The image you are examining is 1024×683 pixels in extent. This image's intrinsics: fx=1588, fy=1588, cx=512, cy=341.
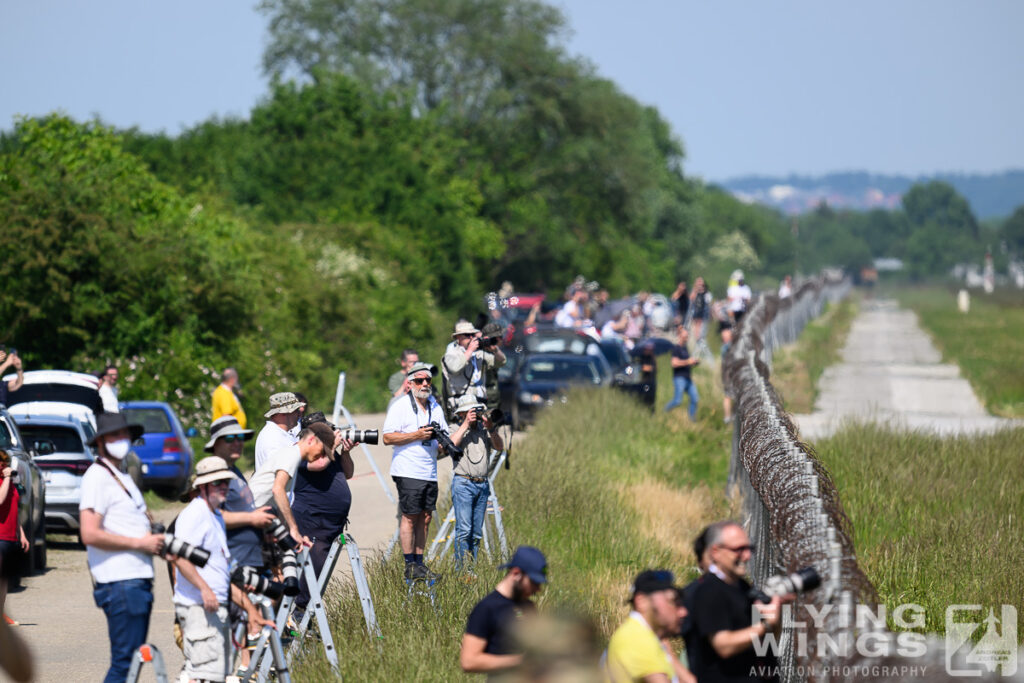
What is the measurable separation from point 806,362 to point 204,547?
33.8m

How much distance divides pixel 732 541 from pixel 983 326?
63376mm

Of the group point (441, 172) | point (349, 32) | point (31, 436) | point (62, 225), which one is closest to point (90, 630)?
point (31, 436)

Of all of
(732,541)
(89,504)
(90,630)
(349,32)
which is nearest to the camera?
(732,541)

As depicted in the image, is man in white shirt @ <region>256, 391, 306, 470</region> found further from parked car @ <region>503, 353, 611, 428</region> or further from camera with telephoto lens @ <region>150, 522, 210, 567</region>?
parked car @ <region>503, 353, 611, 428</region>

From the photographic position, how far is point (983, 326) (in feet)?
222

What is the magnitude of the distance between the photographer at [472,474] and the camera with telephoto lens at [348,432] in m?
1.10

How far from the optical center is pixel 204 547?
842cm

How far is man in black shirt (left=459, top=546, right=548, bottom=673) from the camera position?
7.64 m

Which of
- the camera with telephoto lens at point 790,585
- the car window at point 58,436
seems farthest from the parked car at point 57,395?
the camera with telephoto lens at point 790,585

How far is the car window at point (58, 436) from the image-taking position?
17.4 m

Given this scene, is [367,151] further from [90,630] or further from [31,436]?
[90,630]

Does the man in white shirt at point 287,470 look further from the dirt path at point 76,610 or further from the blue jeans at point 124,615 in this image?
the dirt path at point 76,610

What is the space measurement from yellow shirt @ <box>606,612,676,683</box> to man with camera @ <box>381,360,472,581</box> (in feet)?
16.0

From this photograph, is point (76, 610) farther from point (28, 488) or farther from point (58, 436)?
point (58, 436)
